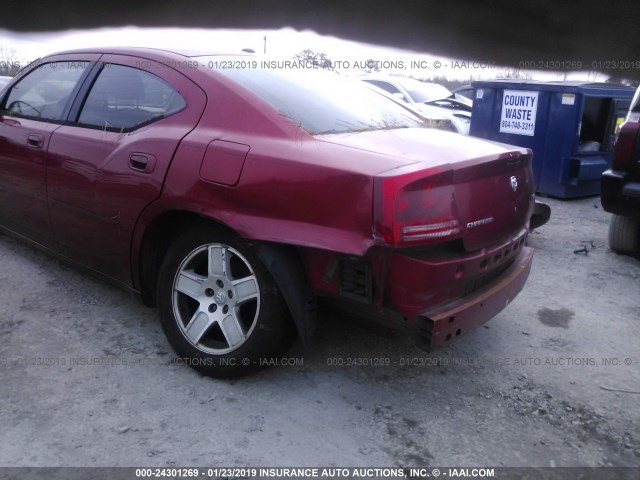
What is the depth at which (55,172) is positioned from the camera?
3285 mm

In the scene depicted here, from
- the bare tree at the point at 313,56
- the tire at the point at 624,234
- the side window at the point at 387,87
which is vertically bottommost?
the tire at the point at 624,234

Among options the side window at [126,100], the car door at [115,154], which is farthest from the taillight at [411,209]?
the side window at [126,100]

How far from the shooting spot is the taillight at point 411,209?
2.13m

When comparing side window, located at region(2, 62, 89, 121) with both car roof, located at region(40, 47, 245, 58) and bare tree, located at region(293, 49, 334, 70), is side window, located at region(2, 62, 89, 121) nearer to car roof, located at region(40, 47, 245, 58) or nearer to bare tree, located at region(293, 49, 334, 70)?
car roof, located at region(40, 47, 245, 58)

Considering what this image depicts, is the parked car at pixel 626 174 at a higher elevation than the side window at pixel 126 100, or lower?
lower

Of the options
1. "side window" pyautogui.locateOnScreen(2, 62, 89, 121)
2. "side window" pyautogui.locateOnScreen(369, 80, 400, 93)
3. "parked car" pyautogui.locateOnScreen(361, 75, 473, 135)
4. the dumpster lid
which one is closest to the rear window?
"side window" pyautogui.locateOnScreen(2, 62, 89, 121)

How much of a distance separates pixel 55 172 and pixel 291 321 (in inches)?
68.3

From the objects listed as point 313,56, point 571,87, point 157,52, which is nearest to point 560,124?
point 571,87

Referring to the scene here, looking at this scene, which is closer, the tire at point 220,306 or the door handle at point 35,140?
the tire at point 220,306

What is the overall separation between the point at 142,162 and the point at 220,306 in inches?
31.8

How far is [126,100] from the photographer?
309 centimetres

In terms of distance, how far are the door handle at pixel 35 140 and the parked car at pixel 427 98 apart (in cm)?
620

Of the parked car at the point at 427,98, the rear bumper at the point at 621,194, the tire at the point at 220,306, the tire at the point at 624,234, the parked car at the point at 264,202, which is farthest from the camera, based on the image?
the parked car at the point at 427,98

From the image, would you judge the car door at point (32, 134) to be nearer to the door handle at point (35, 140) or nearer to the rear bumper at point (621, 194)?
the door handle at point (35, 140)
